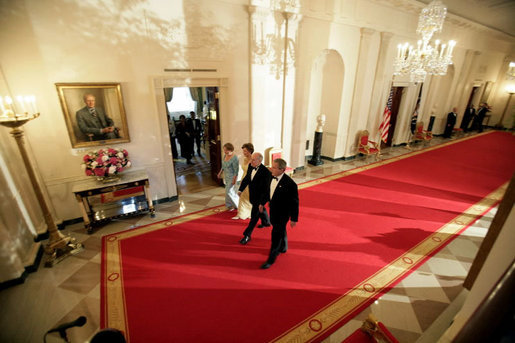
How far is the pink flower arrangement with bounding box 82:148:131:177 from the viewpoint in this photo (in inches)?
174

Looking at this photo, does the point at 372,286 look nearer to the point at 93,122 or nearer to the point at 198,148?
the point at 93,122

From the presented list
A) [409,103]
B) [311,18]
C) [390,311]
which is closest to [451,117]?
[409,103]

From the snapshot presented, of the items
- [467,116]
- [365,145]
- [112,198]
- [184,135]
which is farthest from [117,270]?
[467,116]

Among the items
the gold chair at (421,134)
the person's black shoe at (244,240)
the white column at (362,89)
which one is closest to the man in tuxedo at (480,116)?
the gold chair at (421,134)

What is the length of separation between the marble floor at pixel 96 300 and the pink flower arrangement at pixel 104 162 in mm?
1266

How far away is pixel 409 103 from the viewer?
10.5 m

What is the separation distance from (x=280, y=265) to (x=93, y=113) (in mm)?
4442

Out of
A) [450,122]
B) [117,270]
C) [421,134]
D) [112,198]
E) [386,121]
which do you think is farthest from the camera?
[450,122]

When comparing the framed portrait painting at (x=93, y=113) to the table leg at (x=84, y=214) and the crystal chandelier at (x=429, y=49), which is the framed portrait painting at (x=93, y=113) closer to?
the table leg at (x=84, y=214)

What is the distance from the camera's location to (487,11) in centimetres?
1051

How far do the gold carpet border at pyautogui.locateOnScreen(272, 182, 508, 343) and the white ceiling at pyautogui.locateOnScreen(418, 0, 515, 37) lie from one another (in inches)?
317

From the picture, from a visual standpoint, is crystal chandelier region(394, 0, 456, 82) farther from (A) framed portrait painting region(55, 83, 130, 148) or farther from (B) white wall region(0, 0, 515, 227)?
(A) framed portrait painting region(55, 83, 130, 148)

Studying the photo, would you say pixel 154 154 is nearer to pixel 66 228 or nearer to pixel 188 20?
pixel 66 228

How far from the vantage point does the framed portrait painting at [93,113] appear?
4305mm
